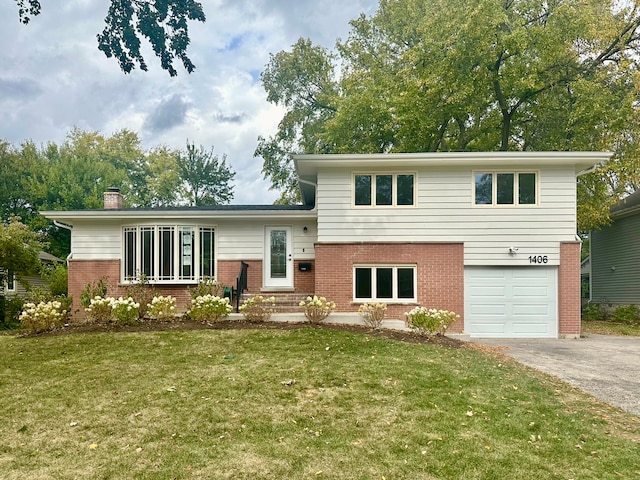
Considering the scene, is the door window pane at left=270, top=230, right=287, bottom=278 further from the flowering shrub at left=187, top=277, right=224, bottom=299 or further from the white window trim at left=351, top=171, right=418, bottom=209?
the white window trim at left=351, top=171, right=418, bottom=209

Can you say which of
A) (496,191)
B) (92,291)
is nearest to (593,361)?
(496,191)

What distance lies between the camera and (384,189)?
11.9 m

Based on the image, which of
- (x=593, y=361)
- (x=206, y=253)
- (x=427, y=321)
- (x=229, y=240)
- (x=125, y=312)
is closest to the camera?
(x=593, y=361)

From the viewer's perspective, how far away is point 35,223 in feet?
84.0

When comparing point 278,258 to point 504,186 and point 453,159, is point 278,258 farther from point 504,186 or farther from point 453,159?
point 504,186

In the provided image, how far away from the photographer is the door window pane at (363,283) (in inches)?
460

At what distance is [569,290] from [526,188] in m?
2.91

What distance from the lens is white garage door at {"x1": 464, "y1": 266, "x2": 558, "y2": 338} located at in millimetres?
11617

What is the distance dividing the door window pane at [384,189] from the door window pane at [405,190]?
0.79ft

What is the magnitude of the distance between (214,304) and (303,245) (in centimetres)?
399

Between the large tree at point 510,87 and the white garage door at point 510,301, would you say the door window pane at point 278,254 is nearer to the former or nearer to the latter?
the white garage door at point 510,301

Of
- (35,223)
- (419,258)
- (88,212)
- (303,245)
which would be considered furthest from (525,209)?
(35,223)

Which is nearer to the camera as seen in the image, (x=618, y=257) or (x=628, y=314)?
(x=628, y=314)

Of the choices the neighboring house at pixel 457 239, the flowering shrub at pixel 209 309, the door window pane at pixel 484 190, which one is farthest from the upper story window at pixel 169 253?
the door window pane at pixel 484 190
